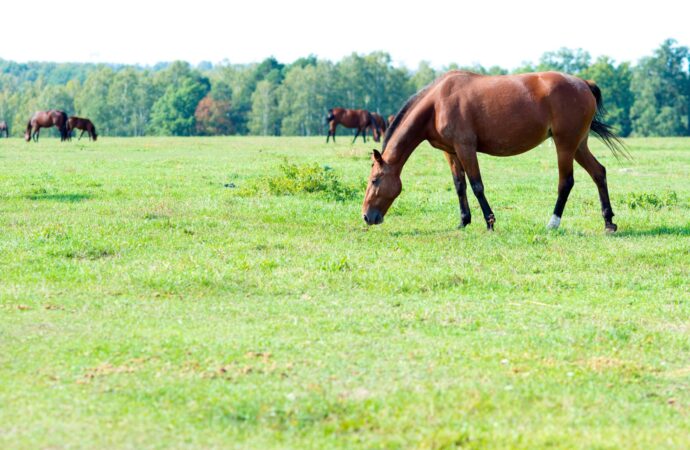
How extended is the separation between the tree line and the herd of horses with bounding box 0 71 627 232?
79563mm

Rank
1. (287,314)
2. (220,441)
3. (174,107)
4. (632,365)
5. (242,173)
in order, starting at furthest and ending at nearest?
(174,107) → (242,173) → (287,314) → (632,365) → (220,441)

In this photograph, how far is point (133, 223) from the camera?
1273cm

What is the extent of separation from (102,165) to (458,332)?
20.4 metres

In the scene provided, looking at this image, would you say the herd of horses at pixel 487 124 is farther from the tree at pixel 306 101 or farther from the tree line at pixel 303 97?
the tree at pixel 306 101

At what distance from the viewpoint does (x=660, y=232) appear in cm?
1237

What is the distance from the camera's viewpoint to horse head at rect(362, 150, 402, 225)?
1267 cm

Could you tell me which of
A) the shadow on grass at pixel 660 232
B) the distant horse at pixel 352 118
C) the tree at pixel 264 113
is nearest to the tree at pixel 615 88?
the tree at pixel 264 113

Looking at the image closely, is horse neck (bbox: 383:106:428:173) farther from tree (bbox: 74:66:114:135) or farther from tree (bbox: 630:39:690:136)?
tree (bbox: 74:66:114:135)

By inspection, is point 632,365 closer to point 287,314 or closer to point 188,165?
point 287,314

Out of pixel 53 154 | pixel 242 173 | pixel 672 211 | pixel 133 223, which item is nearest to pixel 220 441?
pixel 133 223

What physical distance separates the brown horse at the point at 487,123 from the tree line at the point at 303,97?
79570 millimetres

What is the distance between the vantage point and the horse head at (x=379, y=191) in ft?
41.6

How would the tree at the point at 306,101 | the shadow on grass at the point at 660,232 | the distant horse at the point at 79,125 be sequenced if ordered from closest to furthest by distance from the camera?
the shadow on grass at the point at 660,232 < the distant horse at the point at 79,125 < the tree at the point at 306,101

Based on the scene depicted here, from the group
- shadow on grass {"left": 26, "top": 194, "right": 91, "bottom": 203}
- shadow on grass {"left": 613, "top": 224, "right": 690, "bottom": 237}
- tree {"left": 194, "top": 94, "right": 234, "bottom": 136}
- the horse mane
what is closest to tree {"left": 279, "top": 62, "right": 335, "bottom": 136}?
tree {"left": 194, "top": 94, "right": 234, "bottom": 136}
